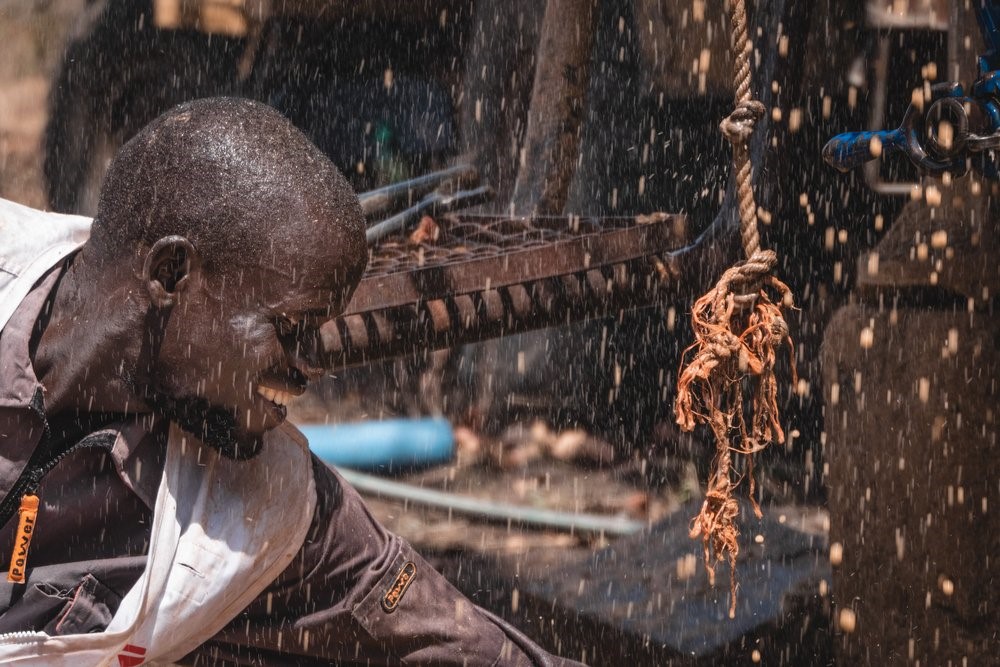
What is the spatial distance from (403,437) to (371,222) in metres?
2.46

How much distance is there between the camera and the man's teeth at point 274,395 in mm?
2092

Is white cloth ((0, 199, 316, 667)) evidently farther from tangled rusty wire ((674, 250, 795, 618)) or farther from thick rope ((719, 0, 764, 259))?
thick rope ((719, 0, 764, 259))

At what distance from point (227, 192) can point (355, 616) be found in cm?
94

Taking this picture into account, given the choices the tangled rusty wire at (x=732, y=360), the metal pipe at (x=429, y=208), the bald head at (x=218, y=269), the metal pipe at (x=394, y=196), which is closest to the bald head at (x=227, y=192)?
the bald head at (x=218, y=269)

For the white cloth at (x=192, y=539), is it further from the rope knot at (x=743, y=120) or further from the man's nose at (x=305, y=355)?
the rope knot at (x=743, y=120)

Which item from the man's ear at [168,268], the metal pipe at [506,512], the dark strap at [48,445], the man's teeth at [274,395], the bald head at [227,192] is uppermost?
the bald head at [227,192]

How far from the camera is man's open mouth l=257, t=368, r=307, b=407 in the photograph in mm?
2084

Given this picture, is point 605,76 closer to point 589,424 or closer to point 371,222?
point 589,424

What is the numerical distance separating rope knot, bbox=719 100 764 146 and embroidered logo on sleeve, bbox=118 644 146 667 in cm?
175

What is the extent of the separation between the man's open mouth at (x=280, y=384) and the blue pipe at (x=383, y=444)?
15.4ft

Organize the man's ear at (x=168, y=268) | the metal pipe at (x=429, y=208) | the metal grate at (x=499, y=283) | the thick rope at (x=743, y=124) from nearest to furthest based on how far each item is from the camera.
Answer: the man's ear at (x=168, y=268) < the thick rope at (x=743, y=124) < the metal grate at (x=499, y=283) < the metal pipe at (x=429, y=208)

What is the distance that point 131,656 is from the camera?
84.4 inches

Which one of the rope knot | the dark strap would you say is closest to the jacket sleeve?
the dark strap

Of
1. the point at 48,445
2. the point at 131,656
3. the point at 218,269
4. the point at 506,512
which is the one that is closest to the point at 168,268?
the point at 218,269
